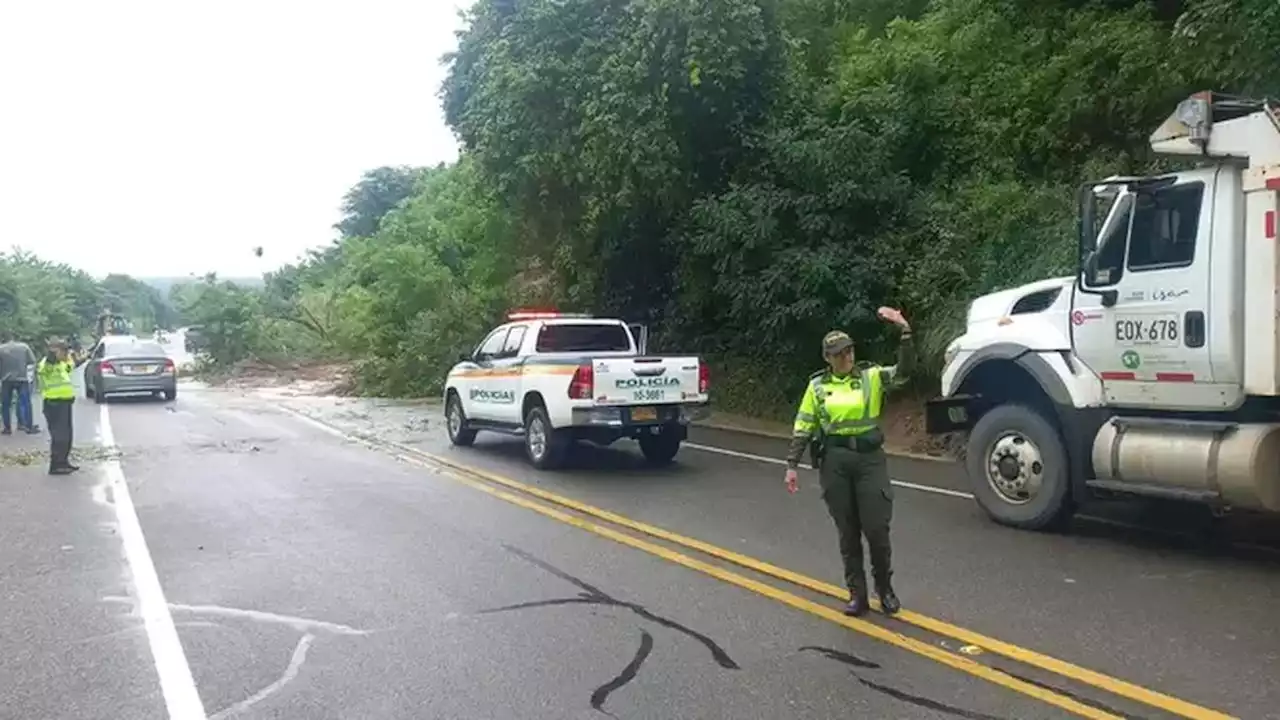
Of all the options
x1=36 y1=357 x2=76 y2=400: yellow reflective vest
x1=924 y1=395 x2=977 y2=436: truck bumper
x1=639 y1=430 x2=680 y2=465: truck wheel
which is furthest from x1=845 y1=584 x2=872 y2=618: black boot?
x1=36 y1=357 x2=76 y2=400: yellow reflective vest

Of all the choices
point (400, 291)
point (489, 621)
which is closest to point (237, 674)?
point (489, 621)

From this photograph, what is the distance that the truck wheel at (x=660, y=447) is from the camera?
13.9 m

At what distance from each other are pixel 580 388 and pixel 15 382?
1168 centimetres

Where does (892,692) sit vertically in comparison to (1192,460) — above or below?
below

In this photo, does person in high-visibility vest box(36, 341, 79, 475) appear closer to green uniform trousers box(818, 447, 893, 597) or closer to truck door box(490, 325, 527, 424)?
truck door box(490, 325, 527, 424)

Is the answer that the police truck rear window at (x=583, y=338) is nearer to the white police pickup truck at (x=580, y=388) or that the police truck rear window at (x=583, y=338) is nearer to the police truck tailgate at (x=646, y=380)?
the white police pickup truck at (x=580, y=388)

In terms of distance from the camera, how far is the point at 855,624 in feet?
21.1

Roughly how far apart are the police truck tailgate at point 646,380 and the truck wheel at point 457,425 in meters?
3.68

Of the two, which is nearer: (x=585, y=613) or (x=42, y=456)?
(x=585, y=613)

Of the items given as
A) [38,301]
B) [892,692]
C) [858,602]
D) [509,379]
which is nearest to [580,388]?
[509,379]

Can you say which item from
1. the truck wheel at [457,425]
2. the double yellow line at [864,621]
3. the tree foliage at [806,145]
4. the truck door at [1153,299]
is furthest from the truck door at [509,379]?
the truck door at [1153,299]

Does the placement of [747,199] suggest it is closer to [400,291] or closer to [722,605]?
[722,605]

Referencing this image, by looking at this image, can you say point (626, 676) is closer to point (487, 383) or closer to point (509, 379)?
point (509, 379)

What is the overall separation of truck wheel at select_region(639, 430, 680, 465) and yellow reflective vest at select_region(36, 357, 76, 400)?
6987mm
